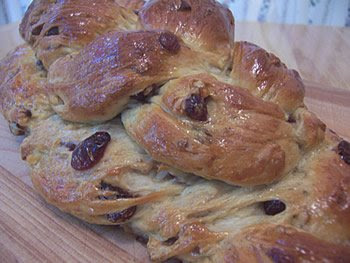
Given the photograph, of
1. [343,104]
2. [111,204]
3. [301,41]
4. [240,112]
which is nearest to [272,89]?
[240,112]

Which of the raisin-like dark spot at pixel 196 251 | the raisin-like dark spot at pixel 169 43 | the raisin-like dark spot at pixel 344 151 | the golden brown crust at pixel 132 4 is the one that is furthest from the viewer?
the golden brown crust at pixel 132 4

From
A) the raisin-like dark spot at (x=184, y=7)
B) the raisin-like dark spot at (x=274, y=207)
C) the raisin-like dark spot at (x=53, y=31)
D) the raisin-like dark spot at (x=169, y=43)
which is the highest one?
the raisin-like dark spot at (x=184, y=7)

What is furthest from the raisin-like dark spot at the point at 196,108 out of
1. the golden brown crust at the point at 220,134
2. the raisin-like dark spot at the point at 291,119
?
the raisin-like dark spot at the point at 291,119

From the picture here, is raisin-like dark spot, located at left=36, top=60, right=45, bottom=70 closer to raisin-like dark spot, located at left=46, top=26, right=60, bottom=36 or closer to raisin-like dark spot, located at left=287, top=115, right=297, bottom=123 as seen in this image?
raisin-like dark spot, located at left=46, top=26, right=60, bottom=36

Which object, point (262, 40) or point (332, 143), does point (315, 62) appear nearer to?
point (262, 40)

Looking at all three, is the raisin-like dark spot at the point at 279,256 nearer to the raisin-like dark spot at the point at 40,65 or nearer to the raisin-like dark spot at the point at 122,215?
the raisin-like dark spot at the point at 122,215

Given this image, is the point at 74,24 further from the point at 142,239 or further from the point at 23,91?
the point at 142,239

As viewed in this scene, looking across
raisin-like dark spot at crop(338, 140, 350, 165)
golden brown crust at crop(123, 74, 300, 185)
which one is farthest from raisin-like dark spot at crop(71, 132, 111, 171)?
raisin-like dark spot at crop(338, 140, 350, 165)
